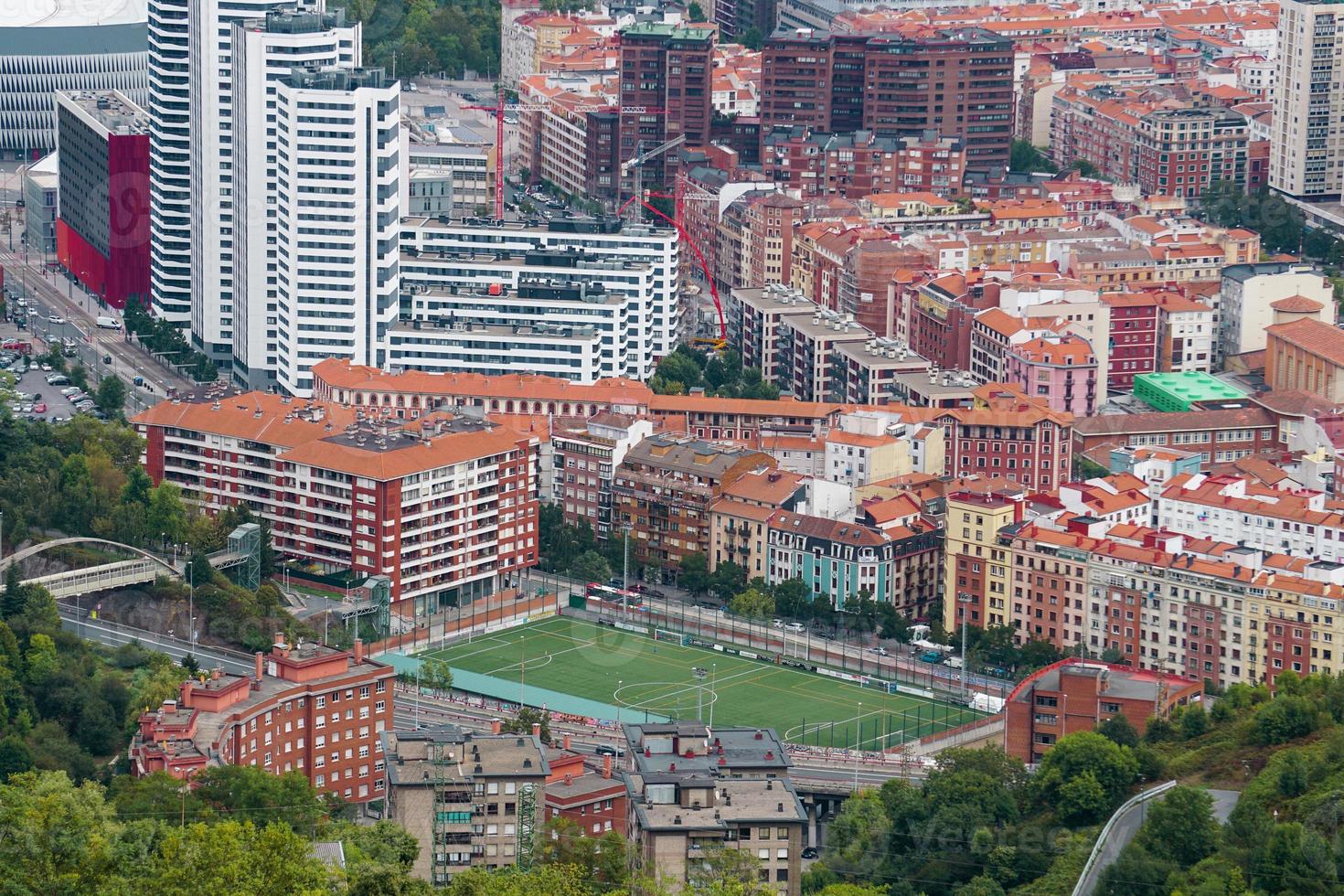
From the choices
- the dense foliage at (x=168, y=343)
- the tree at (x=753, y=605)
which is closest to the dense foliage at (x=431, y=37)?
the dense foliage at (x=168, y=343)

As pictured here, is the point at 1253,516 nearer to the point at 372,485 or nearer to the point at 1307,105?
the point at 372,485

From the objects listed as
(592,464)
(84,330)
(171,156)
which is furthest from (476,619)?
(84,330)

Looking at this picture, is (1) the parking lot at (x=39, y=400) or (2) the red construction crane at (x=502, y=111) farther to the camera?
(2) the red construction crane at (x=502, y=111)

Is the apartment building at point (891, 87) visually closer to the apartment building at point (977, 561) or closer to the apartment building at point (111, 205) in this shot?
the apartment building at point (111, 205)

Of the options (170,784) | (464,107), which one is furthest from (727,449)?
(464,107)

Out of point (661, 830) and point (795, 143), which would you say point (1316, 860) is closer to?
point (661, 830)
